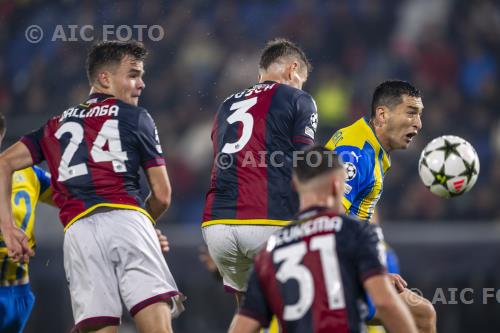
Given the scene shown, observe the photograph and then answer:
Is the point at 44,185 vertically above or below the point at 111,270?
above

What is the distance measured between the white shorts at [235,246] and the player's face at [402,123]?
4.51 ft

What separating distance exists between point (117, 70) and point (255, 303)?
2.54m

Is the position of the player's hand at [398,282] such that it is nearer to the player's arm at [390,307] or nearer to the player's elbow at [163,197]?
the player's elbow at [163,197]

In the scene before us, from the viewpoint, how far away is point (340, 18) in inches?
582

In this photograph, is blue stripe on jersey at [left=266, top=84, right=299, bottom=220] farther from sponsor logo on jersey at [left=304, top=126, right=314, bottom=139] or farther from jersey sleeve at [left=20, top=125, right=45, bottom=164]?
jersey sleeve at [left=20, top=125, right=45, bottom=164]

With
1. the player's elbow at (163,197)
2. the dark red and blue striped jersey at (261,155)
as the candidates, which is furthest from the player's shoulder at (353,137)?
the player's elbow at (163,197)

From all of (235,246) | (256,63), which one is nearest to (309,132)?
(235,246)

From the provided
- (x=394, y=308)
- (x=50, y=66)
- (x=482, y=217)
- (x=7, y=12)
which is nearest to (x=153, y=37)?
(x=50, y=66)

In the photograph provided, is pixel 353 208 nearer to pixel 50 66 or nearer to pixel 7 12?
pixel 50 66

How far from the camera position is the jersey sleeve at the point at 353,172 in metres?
6.91

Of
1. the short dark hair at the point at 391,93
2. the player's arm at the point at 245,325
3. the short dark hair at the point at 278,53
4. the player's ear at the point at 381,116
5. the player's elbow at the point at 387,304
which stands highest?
the short dark hair at the point at 278,53

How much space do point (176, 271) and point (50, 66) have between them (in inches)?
185

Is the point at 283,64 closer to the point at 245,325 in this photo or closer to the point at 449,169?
the point at 449,169

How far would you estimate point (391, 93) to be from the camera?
748 centimetres
